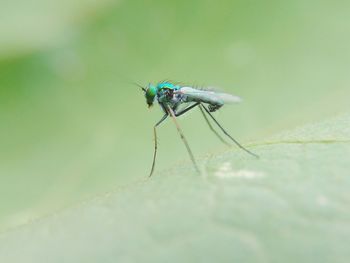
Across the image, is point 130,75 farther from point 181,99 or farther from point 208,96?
point 208,96

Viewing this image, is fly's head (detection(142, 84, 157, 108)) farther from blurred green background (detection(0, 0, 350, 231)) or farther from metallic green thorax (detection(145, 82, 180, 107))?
blurred green background (detection(0, 0, 350, 231))

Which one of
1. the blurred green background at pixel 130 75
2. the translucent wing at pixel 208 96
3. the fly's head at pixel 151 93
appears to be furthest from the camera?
the blurred green background at pixel 130 75

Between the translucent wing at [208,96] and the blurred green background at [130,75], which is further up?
the blurred green background at [130,75]

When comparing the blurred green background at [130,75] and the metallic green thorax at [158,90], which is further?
the blurred green background at [130,75]

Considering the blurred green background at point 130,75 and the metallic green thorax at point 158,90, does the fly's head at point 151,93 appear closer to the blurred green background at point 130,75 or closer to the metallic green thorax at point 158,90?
the metallic green thorax at point 158,90

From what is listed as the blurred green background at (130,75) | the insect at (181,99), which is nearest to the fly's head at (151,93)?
the insect at (181,99)

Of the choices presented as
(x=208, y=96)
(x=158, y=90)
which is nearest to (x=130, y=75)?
(x=158, y=90)
